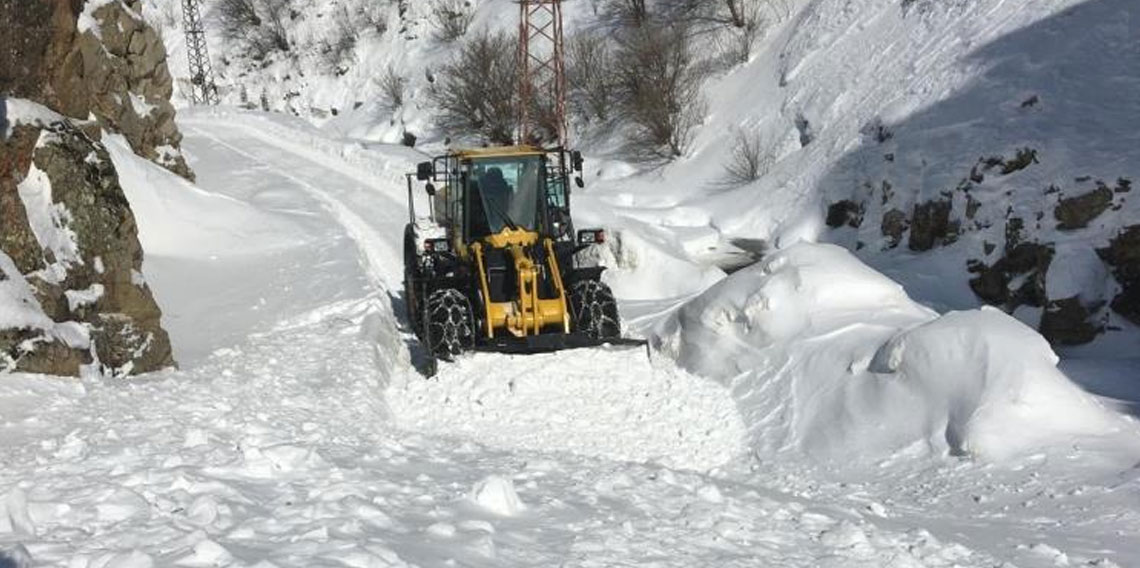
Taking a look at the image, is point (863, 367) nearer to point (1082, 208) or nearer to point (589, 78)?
point (1082, 208)

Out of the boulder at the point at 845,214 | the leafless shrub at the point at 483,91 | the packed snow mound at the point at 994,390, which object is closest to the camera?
the packed snow mound at the point at 994,390

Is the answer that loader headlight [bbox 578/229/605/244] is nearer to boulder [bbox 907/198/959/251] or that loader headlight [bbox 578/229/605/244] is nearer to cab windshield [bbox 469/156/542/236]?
cab windshield [bbox 469/156/542/236]

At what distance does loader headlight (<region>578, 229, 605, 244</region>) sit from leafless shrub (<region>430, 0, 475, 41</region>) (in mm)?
31677

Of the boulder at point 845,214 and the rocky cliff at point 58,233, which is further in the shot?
the boulder at point 845,214

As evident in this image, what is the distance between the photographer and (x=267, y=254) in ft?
51.5

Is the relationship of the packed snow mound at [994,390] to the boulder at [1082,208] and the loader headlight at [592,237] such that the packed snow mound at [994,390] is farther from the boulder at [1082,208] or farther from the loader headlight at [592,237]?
the boulder at [1082,208]

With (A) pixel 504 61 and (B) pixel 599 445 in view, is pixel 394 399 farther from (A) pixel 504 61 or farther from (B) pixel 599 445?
(A) pixel 504 61

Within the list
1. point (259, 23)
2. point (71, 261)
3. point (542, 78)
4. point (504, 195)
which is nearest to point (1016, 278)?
point (504, 195)

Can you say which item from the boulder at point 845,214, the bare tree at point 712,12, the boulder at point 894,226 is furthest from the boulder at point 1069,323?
the bare tree at point 712,12

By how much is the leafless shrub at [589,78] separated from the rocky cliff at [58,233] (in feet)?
75.2

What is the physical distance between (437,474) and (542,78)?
31.2 metres

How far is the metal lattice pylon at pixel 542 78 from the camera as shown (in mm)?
32500

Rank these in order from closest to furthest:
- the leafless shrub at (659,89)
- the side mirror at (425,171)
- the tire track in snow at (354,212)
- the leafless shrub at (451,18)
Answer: the side mirror at (425,171) < the tire track in snow at (354,212) < the leafless shrub at (659,89) < the leafless shrub at (451,18)

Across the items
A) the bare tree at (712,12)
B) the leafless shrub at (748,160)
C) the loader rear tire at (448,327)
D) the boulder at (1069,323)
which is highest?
the bare tree at (712,12)
